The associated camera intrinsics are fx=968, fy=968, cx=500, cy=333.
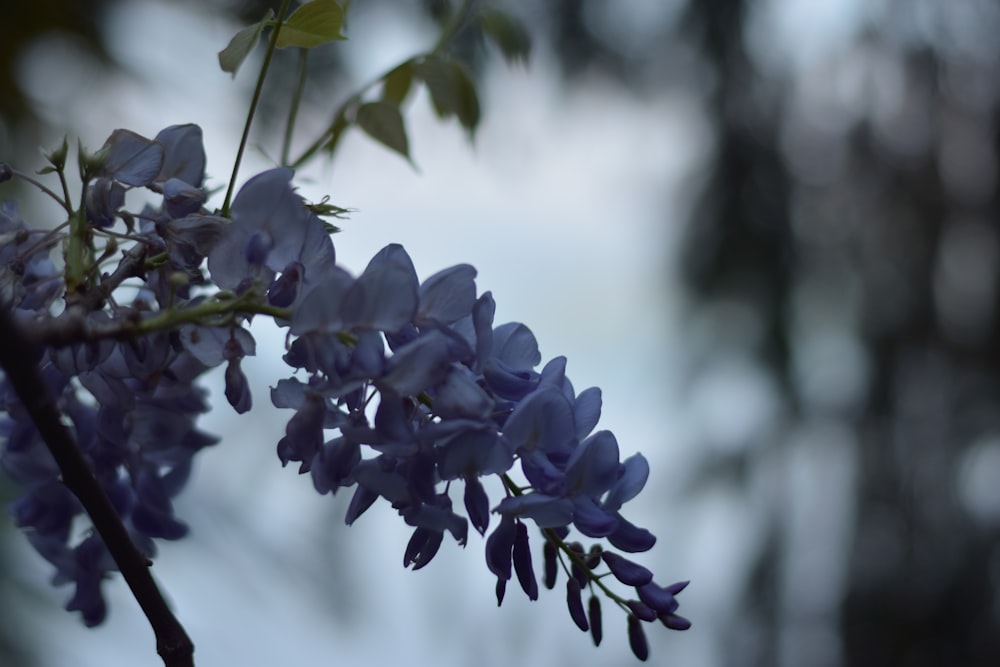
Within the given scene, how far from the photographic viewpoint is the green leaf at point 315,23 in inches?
14.3

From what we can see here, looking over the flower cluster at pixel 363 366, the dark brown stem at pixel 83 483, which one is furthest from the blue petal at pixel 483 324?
the dark brown stem at pixel 83 483

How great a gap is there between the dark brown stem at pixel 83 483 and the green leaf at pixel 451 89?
→ 1.05ft

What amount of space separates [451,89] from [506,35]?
71 mm

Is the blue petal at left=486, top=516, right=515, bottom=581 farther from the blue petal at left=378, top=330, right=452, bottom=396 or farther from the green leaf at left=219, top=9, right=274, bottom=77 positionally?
the green leaf at left=219, top=9, right=274, bottom=77

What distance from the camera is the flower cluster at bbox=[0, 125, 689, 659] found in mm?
266

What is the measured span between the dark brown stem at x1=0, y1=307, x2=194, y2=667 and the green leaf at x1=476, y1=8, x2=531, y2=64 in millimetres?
389

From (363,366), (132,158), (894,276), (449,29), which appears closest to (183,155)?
(132,158)

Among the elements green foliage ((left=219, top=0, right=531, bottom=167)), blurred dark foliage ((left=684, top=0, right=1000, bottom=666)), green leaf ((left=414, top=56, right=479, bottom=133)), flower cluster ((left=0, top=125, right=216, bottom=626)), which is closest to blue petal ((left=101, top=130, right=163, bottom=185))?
flower cluster ((left=0, top=125, right=216, bottom=626))

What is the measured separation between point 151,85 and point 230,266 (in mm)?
1429

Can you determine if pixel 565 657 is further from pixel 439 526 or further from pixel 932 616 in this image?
pixel 439 526

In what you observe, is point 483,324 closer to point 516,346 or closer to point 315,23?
point 516,346

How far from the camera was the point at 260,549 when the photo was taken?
1.67 m

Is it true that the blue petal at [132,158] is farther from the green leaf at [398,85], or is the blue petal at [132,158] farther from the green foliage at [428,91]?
the green leaf at [398,85]

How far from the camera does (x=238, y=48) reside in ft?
1.20
